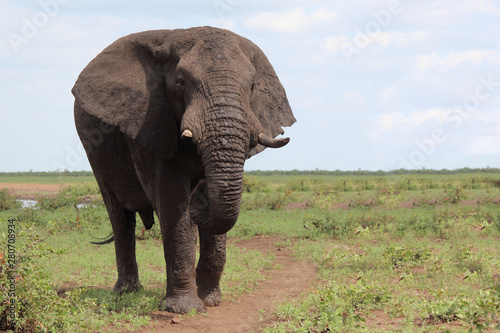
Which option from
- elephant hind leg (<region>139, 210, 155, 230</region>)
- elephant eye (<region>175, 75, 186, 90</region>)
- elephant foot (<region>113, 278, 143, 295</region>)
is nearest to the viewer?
elephant eye (<region>175, 75, 186, 90</region>)

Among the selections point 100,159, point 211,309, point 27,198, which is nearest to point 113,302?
point 211,309

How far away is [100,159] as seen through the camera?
8.34 meters

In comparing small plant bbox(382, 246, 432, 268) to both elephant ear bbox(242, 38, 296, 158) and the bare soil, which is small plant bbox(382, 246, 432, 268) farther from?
the bare soil

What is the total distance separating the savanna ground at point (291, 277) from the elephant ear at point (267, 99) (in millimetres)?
2049

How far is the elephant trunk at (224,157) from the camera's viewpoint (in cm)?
586

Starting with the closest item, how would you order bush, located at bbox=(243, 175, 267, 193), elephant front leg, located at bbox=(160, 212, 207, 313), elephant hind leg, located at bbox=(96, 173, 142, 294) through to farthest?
elephant front leg, located at bbox=(160, 212, 207, 313)
elephant hind leg, located at bbox=(96, 173, 142, 294)
bush, located at bbox=(243, 175, 267, 193)

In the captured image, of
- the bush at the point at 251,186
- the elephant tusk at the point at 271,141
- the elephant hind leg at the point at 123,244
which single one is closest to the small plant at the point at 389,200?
the bush at the point at 251,186

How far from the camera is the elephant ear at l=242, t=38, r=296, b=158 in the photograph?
7.04 m

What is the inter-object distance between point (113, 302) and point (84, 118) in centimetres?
268

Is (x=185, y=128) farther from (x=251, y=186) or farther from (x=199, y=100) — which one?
(x=251, y=186)

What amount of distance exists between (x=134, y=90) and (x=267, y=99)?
1.61 metres

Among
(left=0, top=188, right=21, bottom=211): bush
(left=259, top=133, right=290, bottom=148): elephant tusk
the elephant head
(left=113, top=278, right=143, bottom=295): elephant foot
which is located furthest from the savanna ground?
(left=0, top=188, right=21, bottom=211): bush

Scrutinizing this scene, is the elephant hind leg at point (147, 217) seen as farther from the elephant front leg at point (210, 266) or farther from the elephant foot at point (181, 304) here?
the elephant foot at point (181, 304)

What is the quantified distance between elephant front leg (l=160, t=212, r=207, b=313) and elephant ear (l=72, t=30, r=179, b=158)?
2.86 ft
